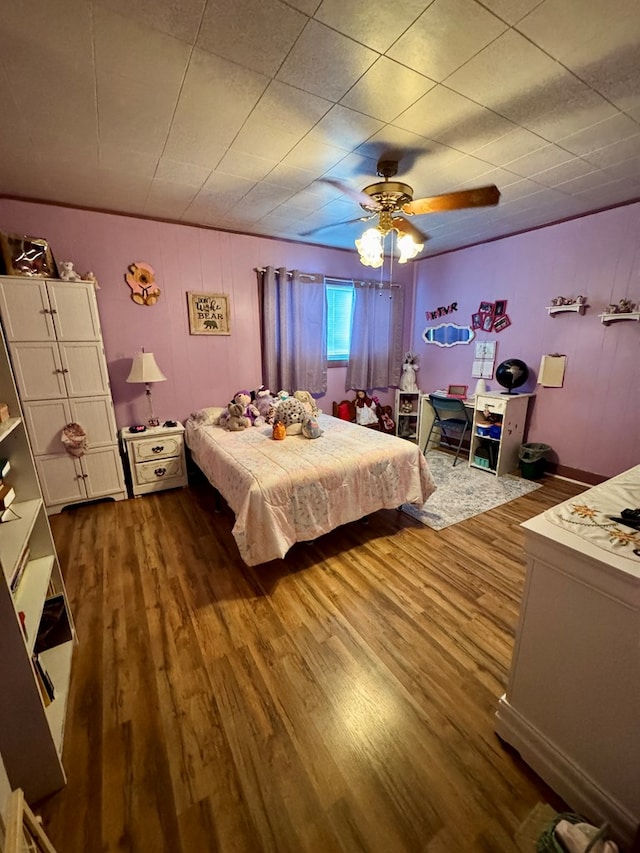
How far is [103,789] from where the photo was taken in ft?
3.62

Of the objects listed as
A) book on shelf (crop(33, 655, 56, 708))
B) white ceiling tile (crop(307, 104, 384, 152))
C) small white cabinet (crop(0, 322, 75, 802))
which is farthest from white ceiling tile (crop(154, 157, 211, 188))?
book on shelf (crop(33, 655, 56, 708))

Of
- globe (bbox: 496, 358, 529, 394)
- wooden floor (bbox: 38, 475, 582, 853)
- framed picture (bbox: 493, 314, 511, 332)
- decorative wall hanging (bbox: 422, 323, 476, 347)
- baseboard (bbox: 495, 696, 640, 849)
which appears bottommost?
wooden floor (bbox: 38, 475, 582, 853)

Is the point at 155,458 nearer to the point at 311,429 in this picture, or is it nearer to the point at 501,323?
the point at 311,429

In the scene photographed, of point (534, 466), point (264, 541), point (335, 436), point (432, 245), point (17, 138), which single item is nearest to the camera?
point (17, 138)

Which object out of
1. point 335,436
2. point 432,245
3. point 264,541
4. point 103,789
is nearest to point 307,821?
point 103,789

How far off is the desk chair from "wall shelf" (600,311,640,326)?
1346 millimetres

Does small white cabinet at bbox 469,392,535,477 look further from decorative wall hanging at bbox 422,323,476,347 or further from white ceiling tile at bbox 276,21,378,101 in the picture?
white ceiling tile at bbox 276,21,378,101

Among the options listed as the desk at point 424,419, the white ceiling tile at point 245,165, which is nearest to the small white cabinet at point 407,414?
the desk at point 424,419

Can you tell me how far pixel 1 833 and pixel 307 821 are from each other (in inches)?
30.6

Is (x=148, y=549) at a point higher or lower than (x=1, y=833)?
lower

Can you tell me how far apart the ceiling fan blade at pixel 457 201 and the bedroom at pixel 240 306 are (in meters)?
0.32

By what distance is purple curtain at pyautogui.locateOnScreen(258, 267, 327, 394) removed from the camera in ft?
12.1

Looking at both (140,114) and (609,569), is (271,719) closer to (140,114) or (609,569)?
(609,569)

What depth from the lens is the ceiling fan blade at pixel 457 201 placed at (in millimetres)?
1685
